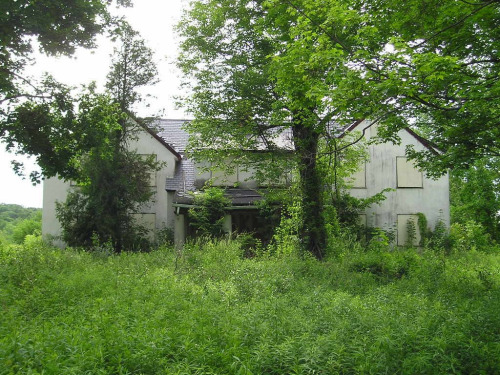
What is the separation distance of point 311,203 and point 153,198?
11.5 m

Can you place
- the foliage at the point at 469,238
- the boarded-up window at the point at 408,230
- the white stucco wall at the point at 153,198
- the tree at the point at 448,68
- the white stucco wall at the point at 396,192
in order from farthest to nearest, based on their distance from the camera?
the white stucco wall at the point at 396,192
the boarded-up window at the point at 408,230
the white stucco wall at the point at 153,198
the foliage at the point at 469,238
the tree at the point at 448,68

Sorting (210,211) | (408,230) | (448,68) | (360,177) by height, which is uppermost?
(448,68)

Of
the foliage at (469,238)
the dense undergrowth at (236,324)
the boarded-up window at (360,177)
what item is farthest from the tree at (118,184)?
the foliage at (469,238)

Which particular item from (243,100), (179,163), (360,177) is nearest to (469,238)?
(360,177)

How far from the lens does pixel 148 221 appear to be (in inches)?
959

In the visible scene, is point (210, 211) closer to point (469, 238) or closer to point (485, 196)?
point (469, 238)

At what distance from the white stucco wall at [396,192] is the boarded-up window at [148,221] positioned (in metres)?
11.2

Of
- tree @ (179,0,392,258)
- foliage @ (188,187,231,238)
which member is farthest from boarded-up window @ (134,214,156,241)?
tree @ (179,0,392,258)

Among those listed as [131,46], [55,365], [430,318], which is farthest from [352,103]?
[131,46]

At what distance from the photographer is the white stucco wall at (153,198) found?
24359mm

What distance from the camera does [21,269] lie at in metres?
9.66

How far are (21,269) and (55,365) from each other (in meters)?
5.98

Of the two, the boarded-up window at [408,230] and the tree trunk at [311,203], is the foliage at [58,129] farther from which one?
the boarded-up window at [408,230]

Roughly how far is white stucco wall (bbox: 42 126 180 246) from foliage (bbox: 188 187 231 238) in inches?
126
